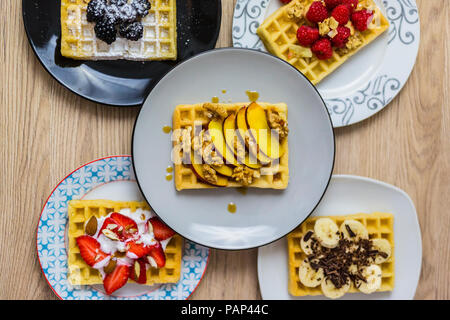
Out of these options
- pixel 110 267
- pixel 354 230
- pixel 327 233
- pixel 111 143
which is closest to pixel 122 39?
pixel 111 143

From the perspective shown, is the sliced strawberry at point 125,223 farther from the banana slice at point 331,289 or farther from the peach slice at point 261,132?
the banana slice at point 331,289

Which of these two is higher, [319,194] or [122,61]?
[122,61]

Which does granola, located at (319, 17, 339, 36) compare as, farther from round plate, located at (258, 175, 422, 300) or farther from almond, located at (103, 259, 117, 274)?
almond, located at (103, 259, 117, 274)

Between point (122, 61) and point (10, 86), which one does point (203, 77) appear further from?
point (10, 86)

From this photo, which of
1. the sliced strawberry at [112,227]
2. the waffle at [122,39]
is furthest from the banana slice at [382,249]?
the waffle at [122,39]

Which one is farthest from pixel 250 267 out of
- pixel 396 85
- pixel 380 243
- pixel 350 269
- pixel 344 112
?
pixel 396 85

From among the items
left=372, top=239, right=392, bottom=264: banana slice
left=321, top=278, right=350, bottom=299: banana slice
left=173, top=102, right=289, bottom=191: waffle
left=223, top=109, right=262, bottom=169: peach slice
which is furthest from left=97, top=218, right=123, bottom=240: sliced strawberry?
left=372, top=239, right=392, bottom=264: banana slice
